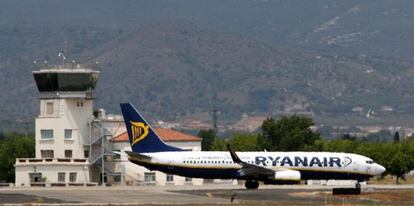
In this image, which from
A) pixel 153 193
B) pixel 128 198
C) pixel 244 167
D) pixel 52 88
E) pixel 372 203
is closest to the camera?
pixel 372 203

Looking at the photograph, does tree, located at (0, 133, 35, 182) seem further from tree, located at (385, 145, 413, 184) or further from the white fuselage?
the white fuselage

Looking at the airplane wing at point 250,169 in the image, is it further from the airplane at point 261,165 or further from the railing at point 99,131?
the railing at point 99,131

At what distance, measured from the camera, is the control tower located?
13750 centimetres

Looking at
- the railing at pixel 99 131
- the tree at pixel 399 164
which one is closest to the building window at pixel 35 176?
the railing at pixel 99 131

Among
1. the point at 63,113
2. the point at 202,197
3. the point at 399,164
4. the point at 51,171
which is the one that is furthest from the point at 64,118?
the point at 202,197

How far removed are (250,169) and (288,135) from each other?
4392 cm

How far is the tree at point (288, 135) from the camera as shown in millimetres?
157500

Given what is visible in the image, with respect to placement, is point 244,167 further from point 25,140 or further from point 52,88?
point 25,140

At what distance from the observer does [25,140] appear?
17012 cm

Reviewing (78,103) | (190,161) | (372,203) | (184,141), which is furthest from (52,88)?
(372,203)

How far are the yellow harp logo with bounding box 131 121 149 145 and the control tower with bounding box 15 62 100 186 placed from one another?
17.5 metres

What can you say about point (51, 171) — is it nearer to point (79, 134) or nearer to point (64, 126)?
point (64, 126)

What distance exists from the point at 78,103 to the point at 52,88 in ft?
9.31

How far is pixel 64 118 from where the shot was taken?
13825 centimetres
